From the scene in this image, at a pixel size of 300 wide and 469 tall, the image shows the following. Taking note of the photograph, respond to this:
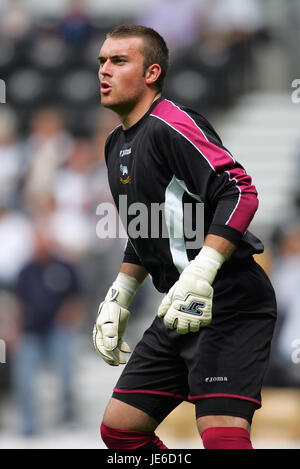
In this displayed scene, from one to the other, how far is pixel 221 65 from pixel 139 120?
751cm

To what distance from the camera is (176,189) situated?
160 inches

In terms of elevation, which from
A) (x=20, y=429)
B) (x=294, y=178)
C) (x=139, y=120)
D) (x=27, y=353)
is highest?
(x=294, y=178)

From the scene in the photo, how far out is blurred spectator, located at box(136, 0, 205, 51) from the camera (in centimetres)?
1159

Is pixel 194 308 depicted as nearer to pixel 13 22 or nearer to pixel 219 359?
pixel 219 359

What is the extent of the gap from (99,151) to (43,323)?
2.40 m

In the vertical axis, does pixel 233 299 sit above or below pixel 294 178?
below

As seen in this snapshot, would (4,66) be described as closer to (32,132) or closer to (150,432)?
(32,132)

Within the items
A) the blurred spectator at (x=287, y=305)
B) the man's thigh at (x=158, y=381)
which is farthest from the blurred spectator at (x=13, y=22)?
the man's thigh at (x=158, y=381)

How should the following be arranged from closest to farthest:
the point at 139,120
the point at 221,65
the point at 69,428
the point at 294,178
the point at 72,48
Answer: the point at 139,120 < the point at 69,428 < the point at 294,178 < the point at 221,65 < the point at 72,48

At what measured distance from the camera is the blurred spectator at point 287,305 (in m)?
7.77

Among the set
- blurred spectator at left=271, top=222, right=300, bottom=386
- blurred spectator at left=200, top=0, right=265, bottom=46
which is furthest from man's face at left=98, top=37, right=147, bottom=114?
blurred spectator at left=200, top=0, right=265, bottom=46

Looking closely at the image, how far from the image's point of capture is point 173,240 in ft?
13.5
